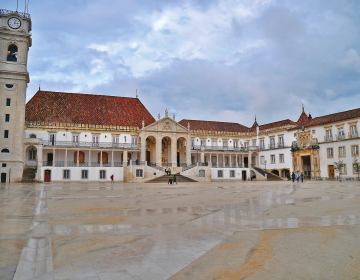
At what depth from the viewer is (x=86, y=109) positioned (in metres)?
44.2

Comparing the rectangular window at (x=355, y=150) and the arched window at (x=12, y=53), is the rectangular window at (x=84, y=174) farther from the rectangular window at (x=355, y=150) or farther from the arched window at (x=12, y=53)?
the rectangular window at (x=355, y=150)

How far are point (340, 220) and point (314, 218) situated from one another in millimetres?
651

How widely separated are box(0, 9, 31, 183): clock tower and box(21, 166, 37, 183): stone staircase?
0.66m

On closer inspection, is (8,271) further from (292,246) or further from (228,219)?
(228,219)

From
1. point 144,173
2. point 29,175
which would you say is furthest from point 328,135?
point 29,175

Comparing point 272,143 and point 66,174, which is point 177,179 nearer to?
point 66,174

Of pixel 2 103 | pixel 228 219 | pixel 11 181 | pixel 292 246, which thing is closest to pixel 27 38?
pixel 2 103

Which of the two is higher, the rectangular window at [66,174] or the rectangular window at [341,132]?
the rectangular window at [341,132]

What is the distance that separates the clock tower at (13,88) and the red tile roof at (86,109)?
584 cm

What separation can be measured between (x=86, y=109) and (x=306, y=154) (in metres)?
33.4

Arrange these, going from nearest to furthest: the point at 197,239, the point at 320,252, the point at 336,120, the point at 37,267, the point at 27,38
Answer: the point at 37,267
the point at 320,252
the point at 197,239
the point at 27,38
the point at 336,120

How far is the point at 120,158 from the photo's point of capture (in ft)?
143

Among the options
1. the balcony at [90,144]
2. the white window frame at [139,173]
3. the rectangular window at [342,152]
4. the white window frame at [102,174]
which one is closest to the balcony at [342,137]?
the rectangular window at [342,152]

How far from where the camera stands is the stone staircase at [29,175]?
109ft
